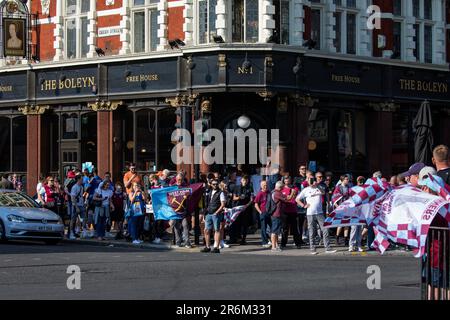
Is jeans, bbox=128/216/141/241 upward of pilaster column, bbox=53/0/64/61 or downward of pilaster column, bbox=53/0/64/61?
downward

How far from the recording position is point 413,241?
11.5m

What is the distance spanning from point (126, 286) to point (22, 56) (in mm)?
23904

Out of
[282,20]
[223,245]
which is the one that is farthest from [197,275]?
[282,20]

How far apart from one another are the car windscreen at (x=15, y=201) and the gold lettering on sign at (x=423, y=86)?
15.9 m

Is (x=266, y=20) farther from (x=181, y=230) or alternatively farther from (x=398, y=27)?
(x=181, y=230)

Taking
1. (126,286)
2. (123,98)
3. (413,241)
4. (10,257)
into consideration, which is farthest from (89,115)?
(413,241)

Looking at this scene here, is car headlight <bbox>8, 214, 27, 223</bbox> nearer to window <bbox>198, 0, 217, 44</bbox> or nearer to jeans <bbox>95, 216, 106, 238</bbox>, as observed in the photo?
jeans <bbox>95, 216, 106, 238</bbox>

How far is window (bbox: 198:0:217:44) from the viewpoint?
33.3m

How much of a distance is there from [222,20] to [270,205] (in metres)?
9.07

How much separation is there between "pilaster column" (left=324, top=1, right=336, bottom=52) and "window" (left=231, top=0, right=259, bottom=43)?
3.51 metres

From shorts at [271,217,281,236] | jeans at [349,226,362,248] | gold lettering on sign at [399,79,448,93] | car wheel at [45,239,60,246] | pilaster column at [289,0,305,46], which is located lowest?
car wheel at [45,239,60,246]

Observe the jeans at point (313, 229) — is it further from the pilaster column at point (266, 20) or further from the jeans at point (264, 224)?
the pilaster column at point (266, 20)

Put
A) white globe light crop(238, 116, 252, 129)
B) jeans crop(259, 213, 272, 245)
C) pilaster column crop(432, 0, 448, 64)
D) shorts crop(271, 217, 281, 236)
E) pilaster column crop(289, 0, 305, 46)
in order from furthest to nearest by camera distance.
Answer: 1. pilaster column crop(432, 0, 448, 64)
2. pilaster column crop(289, 0, 305, 46)
3. white globe light crop(238, 116, 252, 129)
4. jeans crop(259, 213, 272, 245)
5. shorts crop(271, 217, 281, 236)

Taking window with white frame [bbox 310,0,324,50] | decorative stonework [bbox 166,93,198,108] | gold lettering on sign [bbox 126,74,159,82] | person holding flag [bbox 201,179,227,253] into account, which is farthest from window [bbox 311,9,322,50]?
person holding flag [bbox 201,179,227,253]
